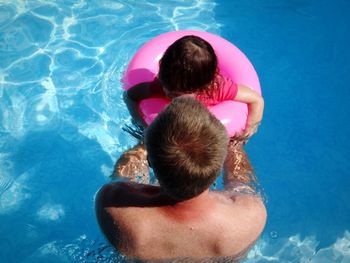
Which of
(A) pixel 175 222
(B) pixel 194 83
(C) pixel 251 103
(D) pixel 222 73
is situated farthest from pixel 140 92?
(A) pixel 175 222

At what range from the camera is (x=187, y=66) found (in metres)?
2.51

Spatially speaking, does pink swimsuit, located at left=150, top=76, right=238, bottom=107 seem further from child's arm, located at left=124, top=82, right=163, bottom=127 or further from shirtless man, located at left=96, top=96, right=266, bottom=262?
shirtless man, located at left=96, top=96, right=266, bottom=262

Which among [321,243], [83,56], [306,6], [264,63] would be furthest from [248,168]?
[306,6]

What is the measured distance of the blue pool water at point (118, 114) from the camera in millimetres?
3512

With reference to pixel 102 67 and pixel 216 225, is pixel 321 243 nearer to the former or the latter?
pixel 216 225

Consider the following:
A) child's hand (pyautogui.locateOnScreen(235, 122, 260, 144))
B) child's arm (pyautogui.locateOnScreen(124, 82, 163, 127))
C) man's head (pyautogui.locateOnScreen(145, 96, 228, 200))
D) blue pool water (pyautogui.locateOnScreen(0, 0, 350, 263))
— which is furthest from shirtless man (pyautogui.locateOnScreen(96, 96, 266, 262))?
child's arm (pyautogui.locateOnScreen(124, 82, 163, 127))

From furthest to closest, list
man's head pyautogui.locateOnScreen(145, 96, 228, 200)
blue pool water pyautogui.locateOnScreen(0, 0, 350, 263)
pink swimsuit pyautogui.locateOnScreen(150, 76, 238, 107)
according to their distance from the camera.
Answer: blue pool water pyautogui.locateOnScreen(0, 0, 350, 263) < pink swimsuit pyautogui.locateOnScreen(150, 76, 238, 107) < man's head pyautogui.locateOnScreen(145, 96, 228, 200)

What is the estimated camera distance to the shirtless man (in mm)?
1580

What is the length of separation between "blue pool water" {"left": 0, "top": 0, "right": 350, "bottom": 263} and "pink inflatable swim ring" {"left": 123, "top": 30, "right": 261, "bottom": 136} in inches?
37.3

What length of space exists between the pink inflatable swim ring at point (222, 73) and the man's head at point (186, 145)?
50.6 inches

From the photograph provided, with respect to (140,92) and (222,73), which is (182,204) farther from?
(222,73)

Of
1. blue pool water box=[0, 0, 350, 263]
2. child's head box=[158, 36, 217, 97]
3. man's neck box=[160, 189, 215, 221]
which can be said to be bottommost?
blue pool water box=[0, 0, 350, 263]

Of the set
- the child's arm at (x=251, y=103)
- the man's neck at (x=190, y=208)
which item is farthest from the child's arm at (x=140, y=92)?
the man's neck at (x=190, y=208)

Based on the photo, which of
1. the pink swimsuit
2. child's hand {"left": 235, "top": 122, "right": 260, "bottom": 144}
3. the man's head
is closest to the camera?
the man's head
